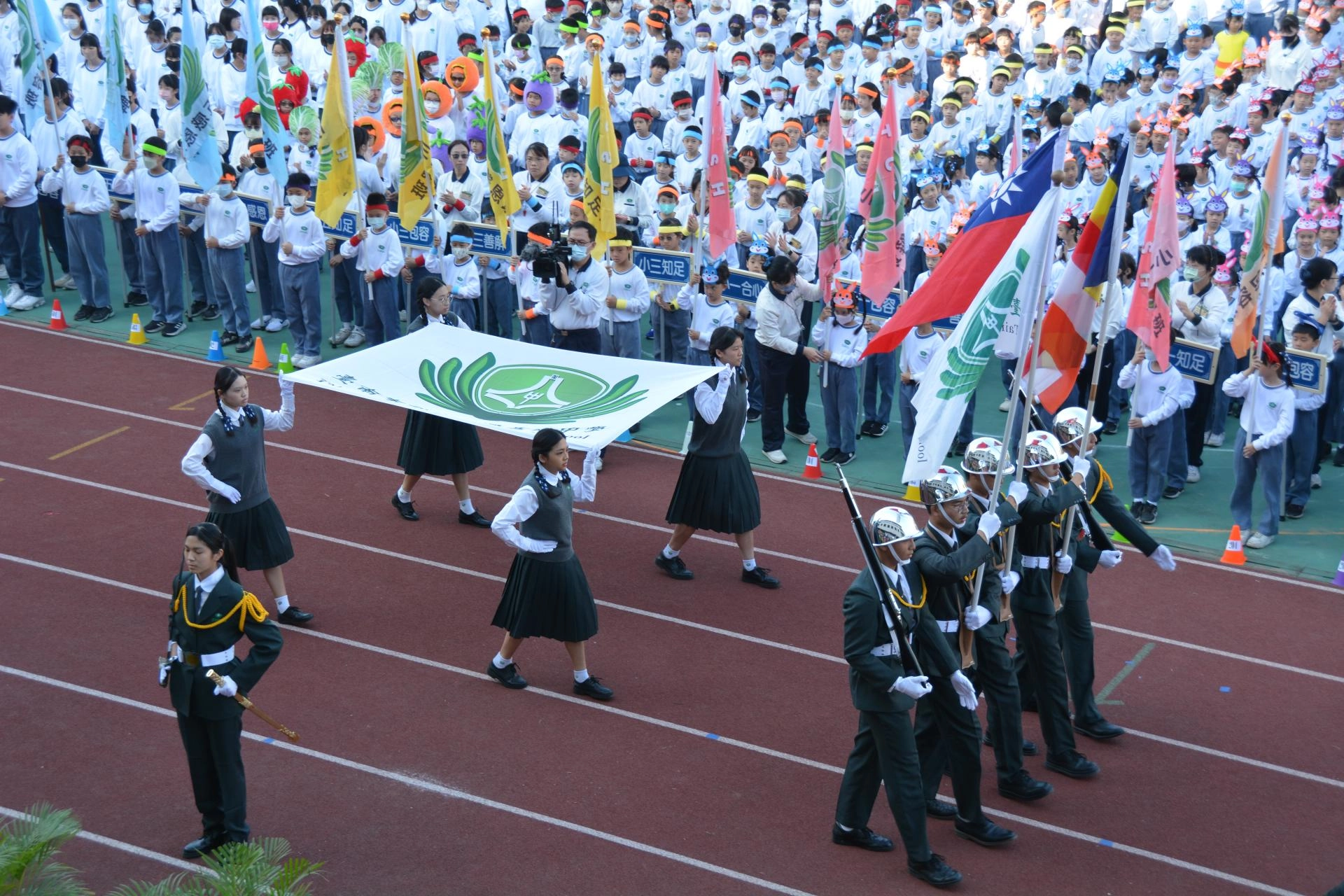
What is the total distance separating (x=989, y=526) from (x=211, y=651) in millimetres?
4378

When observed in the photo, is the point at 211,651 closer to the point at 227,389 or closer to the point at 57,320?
the point at 227,389

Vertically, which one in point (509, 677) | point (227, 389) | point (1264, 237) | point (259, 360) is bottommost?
point (509, 677)

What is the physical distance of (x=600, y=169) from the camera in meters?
15.2

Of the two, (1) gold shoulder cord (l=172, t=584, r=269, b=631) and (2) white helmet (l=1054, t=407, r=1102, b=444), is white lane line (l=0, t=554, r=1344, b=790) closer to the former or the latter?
(2) white helmet (l=1054, t=407, r=1102, b=444)

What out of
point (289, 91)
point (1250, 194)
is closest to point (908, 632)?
point (1250, 194)

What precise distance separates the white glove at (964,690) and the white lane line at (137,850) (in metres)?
4.25

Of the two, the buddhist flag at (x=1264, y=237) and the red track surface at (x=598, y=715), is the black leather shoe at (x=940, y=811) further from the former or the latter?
the buddhist flag at (x=1264, y=237)

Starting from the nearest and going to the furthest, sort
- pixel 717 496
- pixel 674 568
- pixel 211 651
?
pixel 211 651, pixel 717 496, pixel 674 568

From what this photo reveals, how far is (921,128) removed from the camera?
18797 mm

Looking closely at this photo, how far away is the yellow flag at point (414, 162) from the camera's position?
1580 cm

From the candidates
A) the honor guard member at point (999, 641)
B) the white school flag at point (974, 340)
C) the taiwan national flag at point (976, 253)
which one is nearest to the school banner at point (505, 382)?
the taiwan national flag at point (976, 253)

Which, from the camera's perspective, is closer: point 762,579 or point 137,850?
point 137,850

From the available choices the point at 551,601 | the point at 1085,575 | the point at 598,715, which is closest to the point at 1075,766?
the point at 1085,575

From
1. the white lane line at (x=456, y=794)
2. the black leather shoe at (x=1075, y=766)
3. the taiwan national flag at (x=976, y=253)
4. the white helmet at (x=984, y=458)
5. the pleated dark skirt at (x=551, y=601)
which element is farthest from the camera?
the pleated dark skirt at (x=551, y=601)
